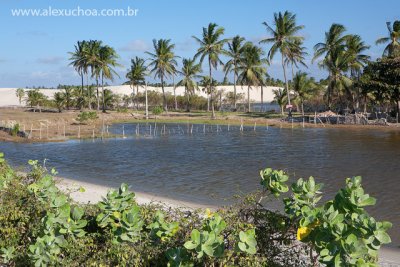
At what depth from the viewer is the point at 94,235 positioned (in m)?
5.05

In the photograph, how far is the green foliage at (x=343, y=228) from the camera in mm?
3703

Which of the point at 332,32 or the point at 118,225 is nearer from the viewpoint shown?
the point at 118,225

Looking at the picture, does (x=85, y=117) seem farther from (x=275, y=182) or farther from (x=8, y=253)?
(x=275, y=182)

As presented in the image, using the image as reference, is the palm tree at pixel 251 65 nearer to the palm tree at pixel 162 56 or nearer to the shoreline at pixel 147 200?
the palm tree at pixel 162 56

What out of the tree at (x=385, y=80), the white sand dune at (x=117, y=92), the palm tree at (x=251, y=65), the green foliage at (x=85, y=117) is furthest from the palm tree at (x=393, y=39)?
the white sand dune at (x=117, y=92)

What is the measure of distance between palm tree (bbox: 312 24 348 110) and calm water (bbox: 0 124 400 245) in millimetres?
16177

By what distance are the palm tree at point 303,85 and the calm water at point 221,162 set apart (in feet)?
67.8

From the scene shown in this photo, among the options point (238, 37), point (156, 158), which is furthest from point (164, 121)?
point (156, 158)

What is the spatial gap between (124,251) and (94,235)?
639 millimetres

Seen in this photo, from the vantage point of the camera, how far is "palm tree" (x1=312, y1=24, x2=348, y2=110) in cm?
5166

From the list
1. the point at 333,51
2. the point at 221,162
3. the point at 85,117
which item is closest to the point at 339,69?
the point at 333,51

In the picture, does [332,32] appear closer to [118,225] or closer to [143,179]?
[143,179]

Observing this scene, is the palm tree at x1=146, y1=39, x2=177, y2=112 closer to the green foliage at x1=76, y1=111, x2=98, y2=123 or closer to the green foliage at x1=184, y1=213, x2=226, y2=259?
the green foliage at x1=76, y1=111, x2=98, y2=123

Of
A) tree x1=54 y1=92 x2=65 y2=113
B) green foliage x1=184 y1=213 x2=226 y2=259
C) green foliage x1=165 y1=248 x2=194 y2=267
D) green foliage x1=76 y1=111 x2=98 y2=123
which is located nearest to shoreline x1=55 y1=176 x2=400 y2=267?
green foliage x1=165 y1=248 x2=194 y2=267
